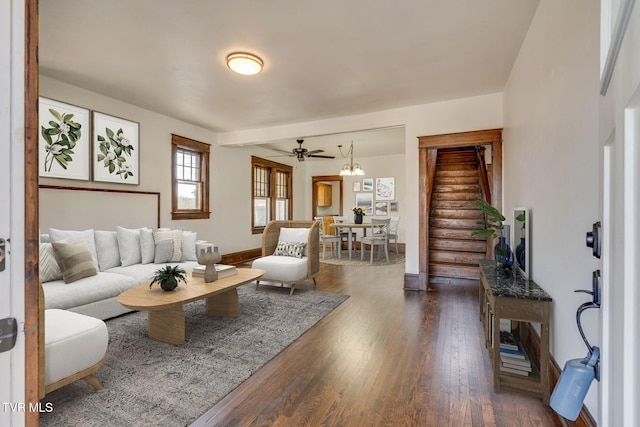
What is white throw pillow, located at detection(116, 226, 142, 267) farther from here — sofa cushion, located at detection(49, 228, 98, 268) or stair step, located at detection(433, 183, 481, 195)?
stair step, located at detection(433, 183, 481, 195)

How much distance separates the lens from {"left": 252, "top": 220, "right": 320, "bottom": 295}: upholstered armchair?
4.07 meters

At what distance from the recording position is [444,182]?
5492 millimetres

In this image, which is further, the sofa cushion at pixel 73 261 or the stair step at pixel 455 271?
the stair step at pixel 455 271

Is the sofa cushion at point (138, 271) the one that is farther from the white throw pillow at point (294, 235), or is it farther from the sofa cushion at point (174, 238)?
the white throw pillow at point (294, 235)

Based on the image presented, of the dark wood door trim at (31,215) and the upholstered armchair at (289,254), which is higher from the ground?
the dark wood door trim at (31,215)

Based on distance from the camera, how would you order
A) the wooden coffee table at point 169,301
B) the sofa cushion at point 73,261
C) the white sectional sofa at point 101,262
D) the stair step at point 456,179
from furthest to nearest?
the stair step at point 456,179 < the sofa cushion at point 73,261 < the white sectional sofa at point 101,262 < the wooden coffee table at point 169,301

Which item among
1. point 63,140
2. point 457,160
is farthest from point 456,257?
point 63,140

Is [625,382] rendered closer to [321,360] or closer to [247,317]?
[321,360]

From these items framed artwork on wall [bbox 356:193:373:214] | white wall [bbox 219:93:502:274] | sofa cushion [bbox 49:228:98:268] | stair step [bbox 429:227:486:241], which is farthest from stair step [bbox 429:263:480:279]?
sofa cushion [bbox 49:228:98:268]

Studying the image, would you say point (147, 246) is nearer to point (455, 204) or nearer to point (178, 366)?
point (178, 366)

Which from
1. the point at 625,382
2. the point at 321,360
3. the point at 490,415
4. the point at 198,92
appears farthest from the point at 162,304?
the point at 198,92

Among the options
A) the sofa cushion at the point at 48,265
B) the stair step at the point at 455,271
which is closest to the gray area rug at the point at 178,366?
the sofa cushion at the point at 48,265

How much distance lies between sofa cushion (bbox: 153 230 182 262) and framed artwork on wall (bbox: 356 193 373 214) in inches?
221

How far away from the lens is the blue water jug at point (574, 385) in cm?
78
